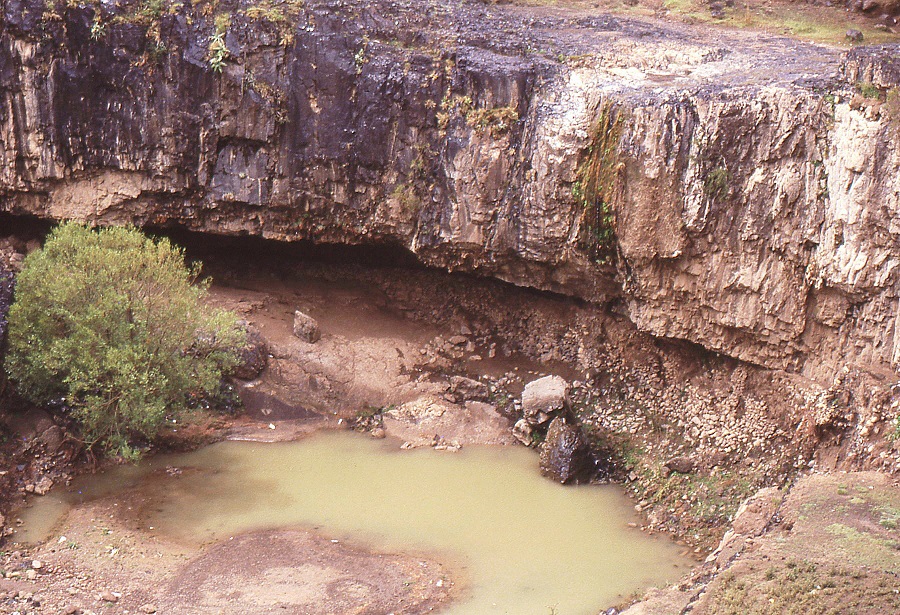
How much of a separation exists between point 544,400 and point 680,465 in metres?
3.51

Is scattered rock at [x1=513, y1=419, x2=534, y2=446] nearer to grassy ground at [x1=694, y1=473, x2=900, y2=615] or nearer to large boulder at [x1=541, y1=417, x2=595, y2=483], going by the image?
large boulder at [x1=541, y1=417, x2=595, y2=483]

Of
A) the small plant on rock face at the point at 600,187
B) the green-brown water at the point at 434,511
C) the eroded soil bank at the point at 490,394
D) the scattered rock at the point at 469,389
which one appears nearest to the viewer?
the green-brown water at the point at 434,511

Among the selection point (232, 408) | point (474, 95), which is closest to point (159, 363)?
point (232, 408)

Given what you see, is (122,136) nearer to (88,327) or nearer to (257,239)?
(257,239)

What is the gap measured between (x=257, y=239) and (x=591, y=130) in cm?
1148

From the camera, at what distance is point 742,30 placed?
83.0 feet

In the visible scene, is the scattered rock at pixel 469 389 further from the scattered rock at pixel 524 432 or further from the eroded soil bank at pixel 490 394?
the scattered rock at pixel 524 432

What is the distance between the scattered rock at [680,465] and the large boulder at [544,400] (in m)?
2.88

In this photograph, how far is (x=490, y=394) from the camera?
23.8 m

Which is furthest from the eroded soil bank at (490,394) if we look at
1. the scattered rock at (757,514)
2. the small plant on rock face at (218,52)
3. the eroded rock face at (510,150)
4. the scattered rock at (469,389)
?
the small plant on rock face at (218,52)

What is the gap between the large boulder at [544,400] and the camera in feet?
70.5

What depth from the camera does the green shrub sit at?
62.5 feet

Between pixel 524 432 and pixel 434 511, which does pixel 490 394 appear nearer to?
pixel 524 432

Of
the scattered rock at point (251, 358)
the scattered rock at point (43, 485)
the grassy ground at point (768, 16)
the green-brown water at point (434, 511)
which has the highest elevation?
the grassy ground at point (768, 16)
